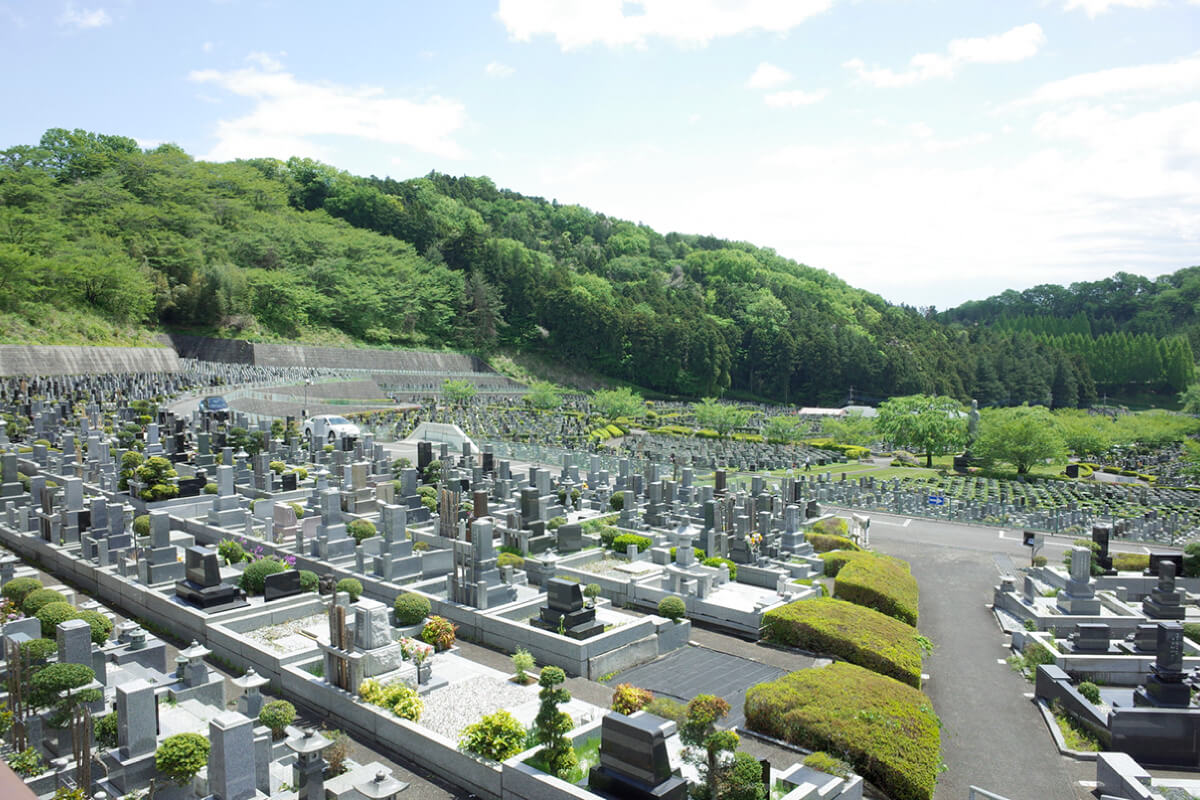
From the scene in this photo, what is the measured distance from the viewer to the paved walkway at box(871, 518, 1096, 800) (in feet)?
36.8

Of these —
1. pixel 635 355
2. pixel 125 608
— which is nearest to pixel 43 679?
pixel 125 608

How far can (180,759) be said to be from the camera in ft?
29.7

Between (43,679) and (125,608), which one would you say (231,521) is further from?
(43,679)

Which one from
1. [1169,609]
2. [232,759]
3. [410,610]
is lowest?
[1169,609]

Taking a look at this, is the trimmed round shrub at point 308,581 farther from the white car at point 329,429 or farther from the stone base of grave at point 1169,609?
the stone base of grave at point 1169,609

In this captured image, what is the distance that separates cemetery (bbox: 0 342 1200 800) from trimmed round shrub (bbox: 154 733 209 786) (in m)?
0.03

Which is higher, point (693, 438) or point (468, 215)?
point (468, 215)

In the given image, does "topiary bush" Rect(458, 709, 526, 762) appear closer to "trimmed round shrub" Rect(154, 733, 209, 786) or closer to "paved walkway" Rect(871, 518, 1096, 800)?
"trimmed round shrub" Rect(154, 733, 209, 786)

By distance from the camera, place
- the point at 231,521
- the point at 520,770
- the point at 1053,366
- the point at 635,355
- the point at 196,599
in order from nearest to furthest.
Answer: the point at 520,770
the point at 196,599
the point at 231,521
the point at 635,355
the point at 1053,366

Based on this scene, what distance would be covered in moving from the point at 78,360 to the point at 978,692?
175 ft

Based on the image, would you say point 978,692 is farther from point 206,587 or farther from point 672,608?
point 206,587

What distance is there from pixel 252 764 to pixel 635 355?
79060 mm

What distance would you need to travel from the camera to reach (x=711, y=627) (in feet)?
56.5

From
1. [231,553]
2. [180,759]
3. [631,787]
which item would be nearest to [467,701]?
[631,787]
